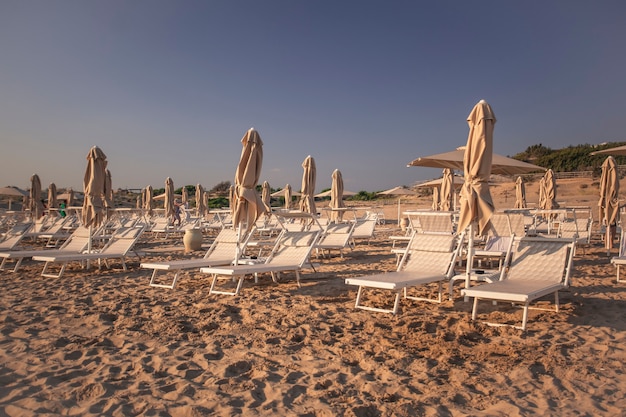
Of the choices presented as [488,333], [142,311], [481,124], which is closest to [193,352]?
[142,311]

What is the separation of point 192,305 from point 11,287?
9.85 feet

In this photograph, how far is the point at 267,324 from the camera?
4418mm

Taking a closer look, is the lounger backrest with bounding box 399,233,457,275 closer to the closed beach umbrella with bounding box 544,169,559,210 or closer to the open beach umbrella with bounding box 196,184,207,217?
the closed beach umbrella with bounding box 544,169,559,210

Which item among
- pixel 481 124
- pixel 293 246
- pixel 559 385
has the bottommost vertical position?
pixel 559 385

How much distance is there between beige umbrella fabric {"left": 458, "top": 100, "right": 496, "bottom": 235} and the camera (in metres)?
5.13

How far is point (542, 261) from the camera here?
5027 mm

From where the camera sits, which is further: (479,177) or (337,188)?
(337,188)

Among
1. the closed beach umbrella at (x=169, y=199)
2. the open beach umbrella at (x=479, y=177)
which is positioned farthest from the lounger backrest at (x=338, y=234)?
the closed beach umbrella at (x=169, y=199)

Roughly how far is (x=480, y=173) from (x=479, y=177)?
1.9 inches

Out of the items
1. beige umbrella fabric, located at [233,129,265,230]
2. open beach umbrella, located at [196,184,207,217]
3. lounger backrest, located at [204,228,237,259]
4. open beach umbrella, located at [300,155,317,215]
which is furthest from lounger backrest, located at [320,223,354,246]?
open beach umbrella, located at [196,184,207,217]

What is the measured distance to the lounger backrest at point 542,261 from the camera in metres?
4.88

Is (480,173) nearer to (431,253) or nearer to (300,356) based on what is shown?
(431,253)

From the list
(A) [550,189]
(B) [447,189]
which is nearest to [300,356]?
(B) [447,189]

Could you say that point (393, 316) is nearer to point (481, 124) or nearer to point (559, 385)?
point (559, 385)
